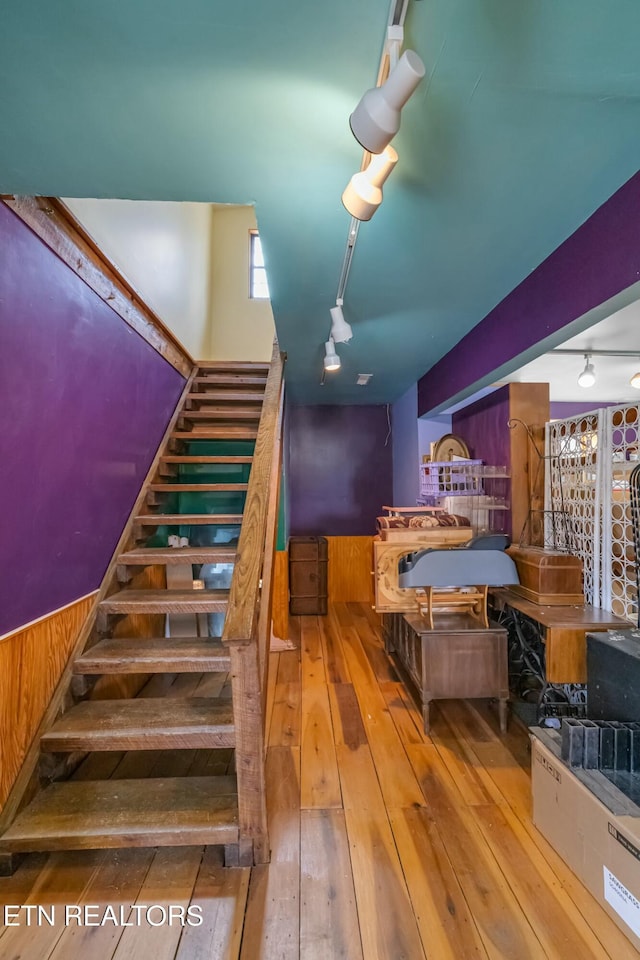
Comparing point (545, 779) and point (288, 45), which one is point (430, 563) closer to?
point (545, 779)

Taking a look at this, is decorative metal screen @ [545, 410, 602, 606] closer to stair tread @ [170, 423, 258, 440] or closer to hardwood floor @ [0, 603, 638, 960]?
hardwood floor @ [0, 603, 638, 960]

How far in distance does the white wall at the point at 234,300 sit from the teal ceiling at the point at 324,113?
158 inches

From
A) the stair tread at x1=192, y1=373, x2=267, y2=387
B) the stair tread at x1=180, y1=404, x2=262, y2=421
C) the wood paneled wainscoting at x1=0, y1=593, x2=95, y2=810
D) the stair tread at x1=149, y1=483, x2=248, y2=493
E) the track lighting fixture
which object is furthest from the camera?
the stair tread at x1=192, y1=373, x2=267, y2=387

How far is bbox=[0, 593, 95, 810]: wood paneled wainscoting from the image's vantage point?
1654 millimetres

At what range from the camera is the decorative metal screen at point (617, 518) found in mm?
2244

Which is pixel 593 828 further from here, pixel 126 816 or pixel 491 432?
pixel 491 432

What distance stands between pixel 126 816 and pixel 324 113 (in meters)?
2.56

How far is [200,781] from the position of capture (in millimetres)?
1876

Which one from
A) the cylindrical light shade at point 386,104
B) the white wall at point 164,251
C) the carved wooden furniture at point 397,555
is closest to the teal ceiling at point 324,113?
the cylindrical light shade at point 386,104

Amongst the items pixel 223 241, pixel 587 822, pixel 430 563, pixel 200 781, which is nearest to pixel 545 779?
pixel 587 822

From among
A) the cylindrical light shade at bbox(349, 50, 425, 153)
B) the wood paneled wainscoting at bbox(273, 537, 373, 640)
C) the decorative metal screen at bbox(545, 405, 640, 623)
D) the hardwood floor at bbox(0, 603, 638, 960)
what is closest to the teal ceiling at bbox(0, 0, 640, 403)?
the cylindrical light shade at bbox(349, 50, 425, 153)

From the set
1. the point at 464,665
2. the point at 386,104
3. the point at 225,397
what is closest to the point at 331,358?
the point at 225,397

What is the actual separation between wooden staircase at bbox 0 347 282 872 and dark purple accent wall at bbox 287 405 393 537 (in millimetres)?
2558

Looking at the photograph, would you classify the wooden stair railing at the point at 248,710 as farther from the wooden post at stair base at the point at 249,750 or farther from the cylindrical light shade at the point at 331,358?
the cylindrical light shade at the point at 331,358
